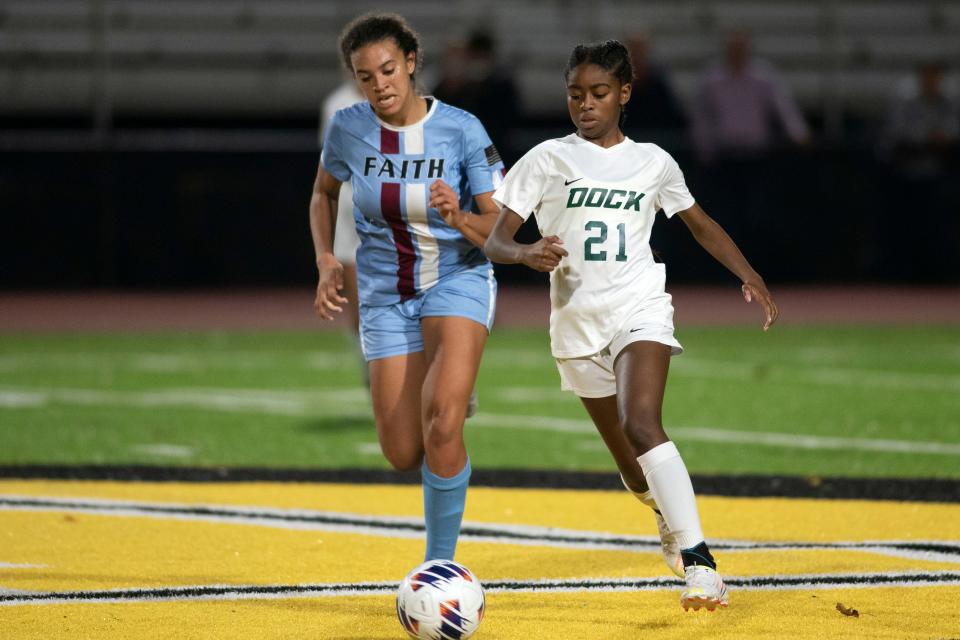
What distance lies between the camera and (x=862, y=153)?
2042 cm

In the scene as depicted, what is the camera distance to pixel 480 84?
1602 cm

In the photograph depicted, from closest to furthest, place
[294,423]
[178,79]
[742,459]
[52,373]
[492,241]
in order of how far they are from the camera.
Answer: [492,241] → [742,459] → [294,423] → [52,373] → [178,79]

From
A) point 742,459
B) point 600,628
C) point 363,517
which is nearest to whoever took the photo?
point 600,628

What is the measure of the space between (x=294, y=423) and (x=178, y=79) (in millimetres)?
12158

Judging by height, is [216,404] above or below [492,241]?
below

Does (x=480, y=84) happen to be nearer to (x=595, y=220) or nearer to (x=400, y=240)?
(x=400, y=240)

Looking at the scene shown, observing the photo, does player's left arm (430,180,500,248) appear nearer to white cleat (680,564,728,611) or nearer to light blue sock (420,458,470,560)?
light blue sock (420,458,470,560)

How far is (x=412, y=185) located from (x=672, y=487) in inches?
60.2

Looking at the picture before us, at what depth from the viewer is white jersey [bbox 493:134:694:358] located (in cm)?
608

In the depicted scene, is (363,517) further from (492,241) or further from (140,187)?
(140,187)

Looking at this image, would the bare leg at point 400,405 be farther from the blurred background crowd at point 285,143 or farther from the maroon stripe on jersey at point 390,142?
the blurred background crowd at point 285,143

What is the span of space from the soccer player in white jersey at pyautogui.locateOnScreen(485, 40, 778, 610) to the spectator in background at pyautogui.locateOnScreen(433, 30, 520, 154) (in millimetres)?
9163

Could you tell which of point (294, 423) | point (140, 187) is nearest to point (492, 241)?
point (294, 423)

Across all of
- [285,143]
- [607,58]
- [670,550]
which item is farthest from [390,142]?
[285,143]
